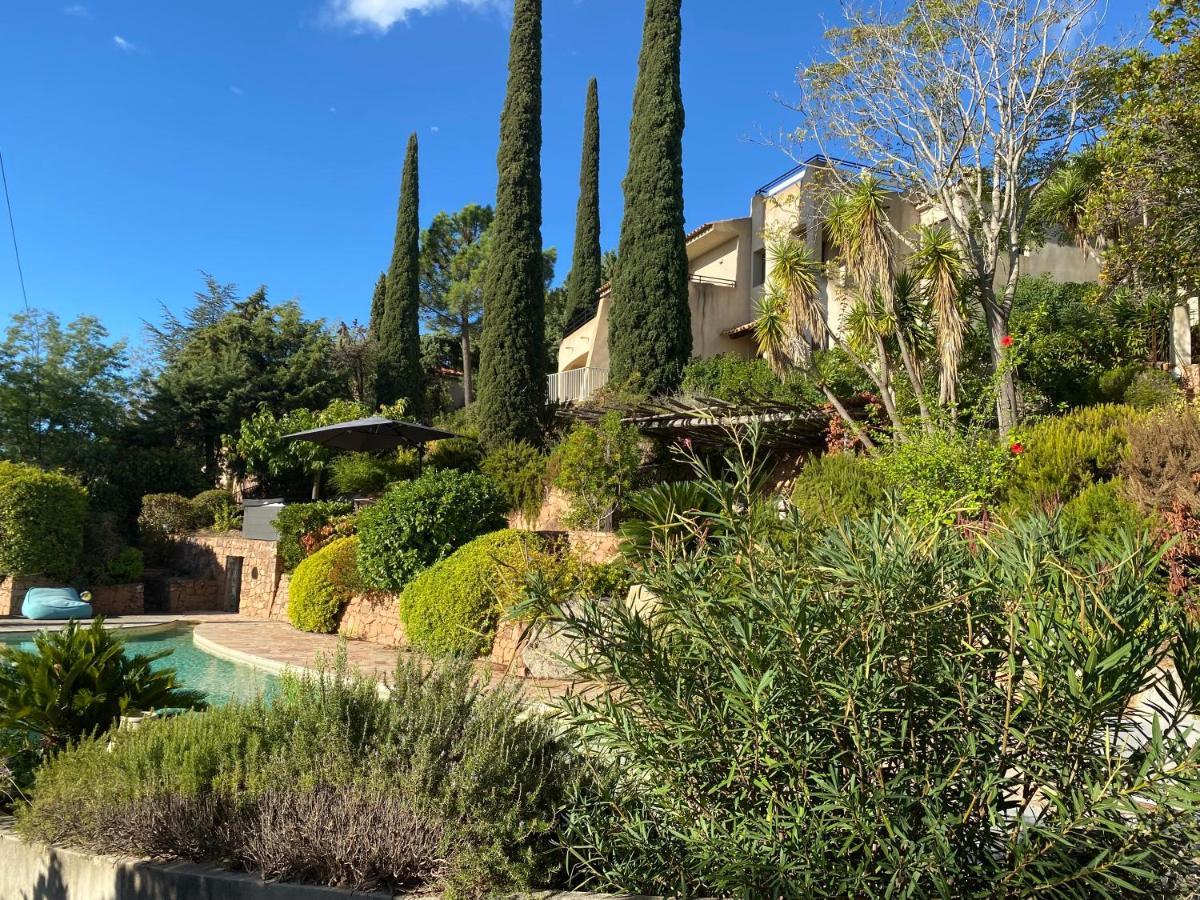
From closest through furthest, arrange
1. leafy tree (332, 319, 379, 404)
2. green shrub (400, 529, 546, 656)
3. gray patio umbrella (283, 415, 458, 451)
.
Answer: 1. green shrub (400, 529, 546, 656)
2. gray patio umbrella (283, 415, 458, 451)
3. leafy tree (332, 319, 379, 404)

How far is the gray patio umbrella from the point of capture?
17516 mm

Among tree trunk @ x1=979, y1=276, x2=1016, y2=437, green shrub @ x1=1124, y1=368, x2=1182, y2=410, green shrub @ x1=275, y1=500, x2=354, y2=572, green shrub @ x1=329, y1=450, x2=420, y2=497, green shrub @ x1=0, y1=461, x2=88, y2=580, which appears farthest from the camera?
green shrub @ x1=329, y1=450, x2=420, y2=497

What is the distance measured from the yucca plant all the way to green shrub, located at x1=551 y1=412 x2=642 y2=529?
9.70 m

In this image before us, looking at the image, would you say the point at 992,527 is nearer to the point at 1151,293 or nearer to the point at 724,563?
the point at 724,563

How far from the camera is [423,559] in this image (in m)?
13.0

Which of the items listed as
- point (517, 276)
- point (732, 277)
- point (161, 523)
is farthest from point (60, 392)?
point (732, 277)

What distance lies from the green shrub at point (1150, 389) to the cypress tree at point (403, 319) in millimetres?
21708

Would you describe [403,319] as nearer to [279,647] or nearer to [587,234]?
[587,234]

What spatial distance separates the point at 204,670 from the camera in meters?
12.1

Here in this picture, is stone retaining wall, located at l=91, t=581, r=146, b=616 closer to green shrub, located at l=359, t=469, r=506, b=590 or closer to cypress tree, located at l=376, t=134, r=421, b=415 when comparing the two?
green shrub, located at l=359, t=469, r=506, b=590

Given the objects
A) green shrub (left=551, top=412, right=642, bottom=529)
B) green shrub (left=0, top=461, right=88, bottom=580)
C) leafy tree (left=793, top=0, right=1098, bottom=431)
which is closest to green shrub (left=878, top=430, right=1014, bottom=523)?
leafy tree (left=793, top=0, right=1098, bottom=431)

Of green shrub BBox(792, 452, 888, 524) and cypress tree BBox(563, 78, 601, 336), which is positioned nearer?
green shrub BBox(792, 452, 888, 524)

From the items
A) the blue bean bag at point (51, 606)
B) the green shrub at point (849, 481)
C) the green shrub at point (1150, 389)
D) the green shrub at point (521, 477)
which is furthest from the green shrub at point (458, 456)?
the green shrub at point (1150, 389)

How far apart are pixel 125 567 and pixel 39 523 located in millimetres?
2091
